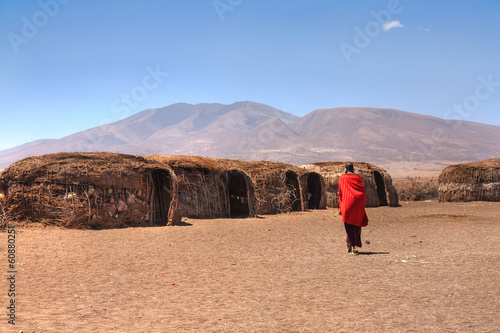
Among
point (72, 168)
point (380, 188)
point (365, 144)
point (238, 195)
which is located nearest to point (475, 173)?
point (380, 188)

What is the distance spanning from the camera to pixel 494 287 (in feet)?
20.4

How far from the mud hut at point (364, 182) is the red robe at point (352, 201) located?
40.2 feet

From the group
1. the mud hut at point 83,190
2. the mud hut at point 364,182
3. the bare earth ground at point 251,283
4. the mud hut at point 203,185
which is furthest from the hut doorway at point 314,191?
the bare earth ground at point 251,283

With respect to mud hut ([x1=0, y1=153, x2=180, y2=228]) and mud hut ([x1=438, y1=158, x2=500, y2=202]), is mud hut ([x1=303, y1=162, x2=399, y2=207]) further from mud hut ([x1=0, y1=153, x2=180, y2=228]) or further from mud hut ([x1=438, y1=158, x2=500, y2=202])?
mud hut ([x1=0, y1=153, x2=180, y2=228])

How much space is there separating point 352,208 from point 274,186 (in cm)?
994

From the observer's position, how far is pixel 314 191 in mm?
23047

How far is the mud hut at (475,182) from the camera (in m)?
24.2

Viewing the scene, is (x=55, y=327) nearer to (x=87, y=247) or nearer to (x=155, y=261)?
(x=155, y=261)

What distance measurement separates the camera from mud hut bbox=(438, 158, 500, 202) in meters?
24.2

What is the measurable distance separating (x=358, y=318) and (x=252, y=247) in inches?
216

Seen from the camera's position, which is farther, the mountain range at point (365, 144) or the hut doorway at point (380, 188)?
the mountain range at point (365, 144)

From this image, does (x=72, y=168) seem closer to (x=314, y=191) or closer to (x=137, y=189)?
(x=137, y=189)

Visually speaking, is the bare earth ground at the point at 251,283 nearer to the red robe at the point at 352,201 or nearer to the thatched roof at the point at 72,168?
the red robe at the point at 352,201

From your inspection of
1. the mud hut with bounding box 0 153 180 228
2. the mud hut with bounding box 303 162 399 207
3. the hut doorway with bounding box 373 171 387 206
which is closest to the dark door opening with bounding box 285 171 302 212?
the mud hut with bounding box 303 162 399 207
